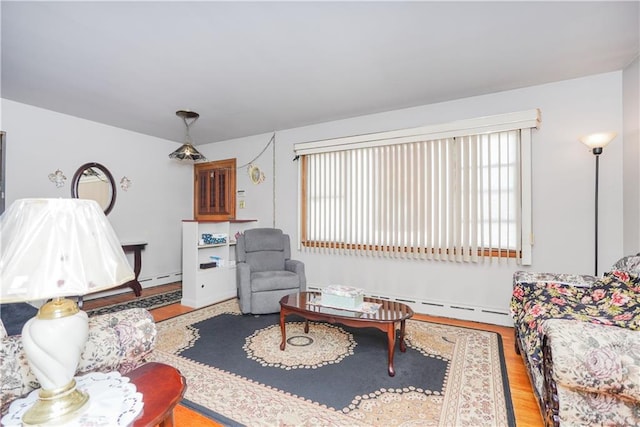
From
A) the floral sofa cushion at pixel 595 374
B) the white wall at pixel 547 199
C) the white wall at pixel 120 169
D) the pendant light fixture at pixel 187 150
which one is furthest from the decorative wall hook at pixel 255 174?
the floral sofa cushion at pixel 595 374

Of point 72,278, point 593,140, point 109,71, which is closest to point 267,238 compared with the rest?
point 109,71

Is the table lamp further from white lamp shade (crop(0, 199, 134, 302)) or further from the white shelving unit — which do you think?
the white shelving unit

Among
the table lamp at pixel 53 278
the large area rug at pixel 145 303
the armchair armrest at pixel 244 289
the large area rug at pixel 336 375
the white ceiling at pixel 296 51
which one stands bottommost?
the large area rug at pixel 145 303

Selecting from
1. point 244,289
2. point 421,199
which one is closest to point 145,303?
point 244,289

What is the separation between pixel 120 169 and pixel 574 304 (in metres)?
5.52

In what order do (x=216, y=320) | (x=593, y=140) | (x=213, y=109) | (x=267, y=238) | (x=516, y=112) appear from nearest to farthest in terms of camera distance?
(x=593, y=140) → (x=516, y=112) → (x=216, y=320) → (x=213, y=109) → (x=267, y=238)

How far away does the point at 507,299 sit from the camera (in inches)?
125

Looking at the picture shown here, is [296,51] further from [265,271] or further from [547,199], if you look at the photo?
[547,199]

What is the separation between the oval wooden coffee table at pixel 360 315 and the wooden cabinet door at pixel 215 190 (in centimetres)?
288

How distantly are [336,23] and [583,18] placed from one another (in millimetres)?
1654

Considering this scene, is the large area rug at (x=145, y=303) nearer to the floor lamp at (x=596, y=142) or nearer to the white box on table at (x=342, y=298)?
the white box on table at (x=342, y=298)

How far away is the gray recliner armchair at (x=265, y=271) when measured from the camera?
3473mm

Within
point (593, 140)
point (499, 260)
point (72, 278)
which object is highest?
point (593, 140)

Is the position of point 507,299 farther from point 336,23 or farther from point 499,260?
point 336,23
